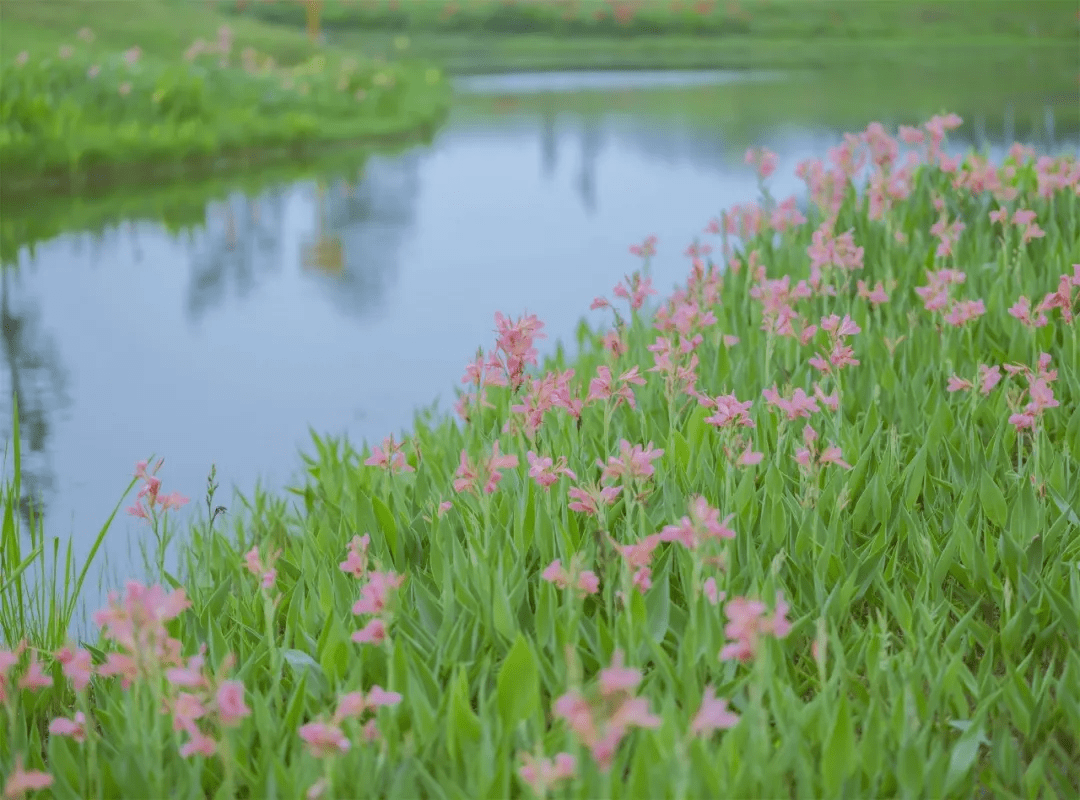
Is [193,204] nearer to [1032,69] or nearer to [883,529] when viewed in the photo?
[883,529]

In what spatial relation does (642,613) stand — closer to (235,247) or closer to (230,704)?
(230,704)

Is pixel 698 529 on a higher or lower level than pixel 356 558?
higher

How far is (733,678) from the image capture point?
2514 mm

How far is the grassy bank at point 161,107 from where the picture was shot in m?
10.5

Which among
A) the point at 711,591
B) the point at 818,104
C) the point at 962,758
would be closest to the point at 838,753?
the point at 962,758

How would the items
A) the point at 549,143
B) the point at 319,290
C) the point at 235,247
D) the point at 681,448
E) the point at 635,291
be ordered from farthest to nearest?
the point at 549,143
the point at 235,247
the point at 319,290
the point at 635,291
the point at 681,448

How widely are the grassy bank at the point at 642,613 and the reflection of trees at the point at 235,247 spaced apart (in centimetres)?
372

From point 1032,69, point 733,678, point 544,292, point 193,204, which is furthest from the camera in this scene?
point 1032,69

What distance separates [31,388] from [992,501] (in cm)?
411

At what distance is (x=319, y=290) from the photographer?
7805 millimetres

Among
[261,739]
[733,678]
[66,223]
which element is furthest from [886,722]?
[66,223]

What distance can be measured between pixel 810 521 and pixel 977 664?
0.46 meters

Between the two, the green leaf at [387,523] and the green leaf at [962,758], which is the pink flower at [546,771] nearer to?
the green leaf at [962,758]

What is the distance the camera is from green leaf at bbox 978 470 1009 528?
3135 millimetres
